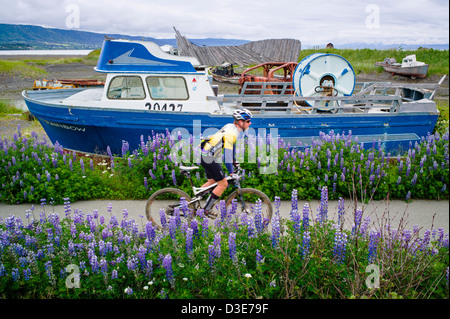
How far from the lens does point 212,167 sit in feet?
18.3

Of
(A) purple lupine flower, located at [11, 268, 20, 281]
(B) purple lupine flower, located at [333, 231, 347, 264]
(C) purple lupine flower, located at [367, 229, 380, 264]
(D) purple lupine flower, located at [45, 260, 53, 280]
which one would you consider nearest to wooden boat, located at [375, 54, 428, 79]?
(C) purple lupine flower, located at [367, 229, 380, 264]

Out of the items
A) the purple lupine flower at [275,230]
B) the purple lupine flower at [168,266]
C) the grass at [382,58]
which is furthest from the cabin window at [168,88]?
the grass at [382,58]

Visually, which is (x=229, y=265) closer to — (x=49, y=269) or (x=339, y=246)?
(x=339, y=246)

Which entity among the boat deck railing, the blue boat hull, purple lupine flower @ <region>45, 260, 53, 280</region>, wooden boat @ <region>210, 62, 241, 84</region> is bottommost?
purple lupine flower @ <region>45, 260, 53, 280</region>

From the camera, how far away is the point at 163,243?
13.9ft

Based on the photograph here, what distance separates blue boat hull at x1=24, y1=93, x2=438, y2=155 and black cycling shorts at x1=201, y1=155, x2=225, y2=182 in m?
3.75

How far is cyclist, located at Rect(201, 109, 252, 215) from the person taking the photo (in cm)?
540

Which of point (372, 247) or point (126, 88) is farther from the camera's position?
point (126, 88)

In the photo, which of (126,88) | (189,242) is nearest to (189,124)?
(126,88)

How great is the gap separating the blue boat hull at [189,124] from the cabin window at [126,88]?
62cm

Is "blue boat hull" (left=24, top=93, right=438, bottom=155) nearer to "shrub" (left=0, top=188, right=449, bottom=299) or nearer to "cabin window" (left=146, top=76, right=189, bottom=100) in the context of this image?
"cabin window" (left=146, top=76, right=189, bottom=100)

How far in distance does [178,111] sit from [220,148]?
163 inches
